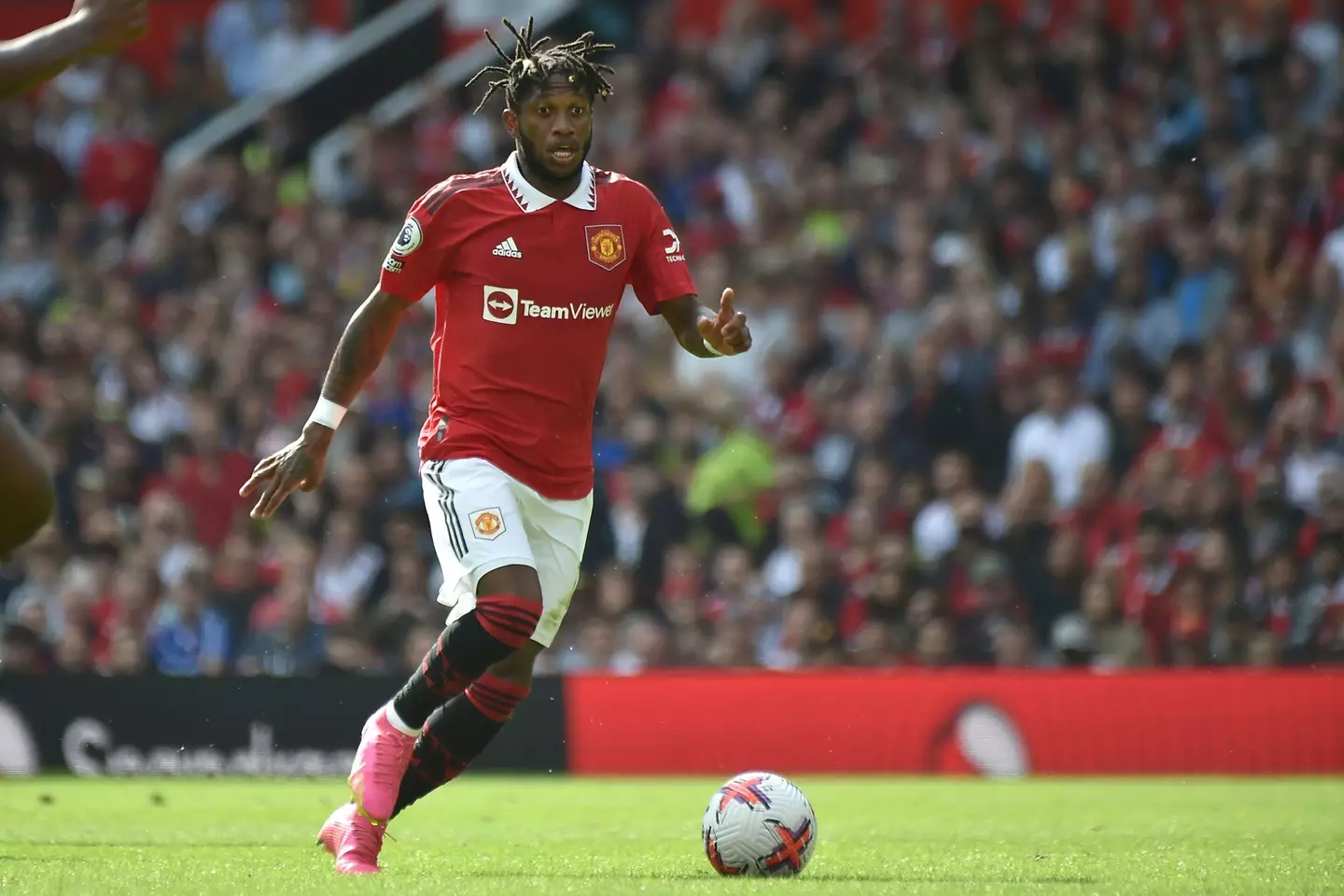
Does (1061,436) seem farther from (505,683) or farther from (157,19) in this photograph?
(157,19)

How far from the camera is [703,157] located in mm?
17359

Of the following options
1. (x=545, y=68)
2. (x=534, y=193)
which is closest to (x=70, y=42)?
(x=545, y=68)

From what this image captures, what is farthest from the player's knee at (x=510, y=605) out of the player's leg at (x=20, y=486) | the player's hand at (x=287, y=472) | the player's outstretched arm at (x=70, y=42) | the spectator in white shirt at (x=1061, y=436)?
the spectator in white shirt at (x=1061, y=436)

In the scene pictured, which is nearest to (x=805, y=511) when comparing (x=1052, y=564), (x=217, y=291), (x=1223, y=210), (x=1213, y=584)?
(x=1052, y=564)

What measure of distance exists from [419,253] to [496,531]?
3.57 feet

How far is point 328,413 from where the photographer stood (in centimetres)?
717

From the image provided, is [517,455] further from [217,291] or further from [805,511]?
[217,291]

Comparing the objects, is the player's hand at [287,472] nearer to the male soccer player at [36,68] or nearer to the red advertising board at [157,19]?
the male soccer player at [36,68]

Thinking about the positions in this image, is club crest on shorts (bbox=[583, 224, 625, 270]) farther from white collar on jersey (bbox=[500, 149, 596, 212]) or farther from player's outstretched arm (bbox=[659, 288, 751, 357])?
player's outstretched arm (bbox=[659, 288, 751, 357])

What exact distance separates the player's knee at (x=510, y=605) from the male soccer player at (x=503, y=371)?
0.28 ft

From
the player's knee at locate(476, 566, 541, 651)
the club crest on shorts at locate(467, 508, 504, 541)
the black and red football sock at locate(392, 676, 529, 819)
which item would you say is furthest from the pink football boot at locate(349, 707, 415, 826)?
the club crest on shorts at locate(467, 508, 504, 541)

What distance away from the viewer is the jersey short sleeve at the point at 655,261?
7555mm

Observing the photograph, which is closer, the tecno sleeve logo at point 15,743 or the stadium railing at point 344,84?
the tecno sleeve logo at point 15,743

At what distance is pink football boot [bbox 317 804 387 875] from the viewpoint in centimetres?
670
